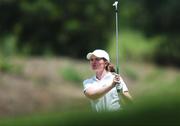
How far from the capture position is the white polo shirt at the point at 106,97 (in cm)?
628

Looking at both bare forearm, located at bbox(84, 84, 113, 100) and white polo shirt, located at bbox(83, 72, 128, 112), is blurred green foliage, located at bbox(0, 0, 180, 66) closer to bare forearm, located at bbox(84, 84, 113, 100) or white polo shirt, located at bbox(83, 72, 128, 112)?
white polo shirt, located at bbox(83, 72, 128, 112)

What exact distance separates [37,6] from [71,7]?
6.64 feet

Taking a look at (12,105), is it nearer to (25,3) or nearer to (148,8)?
(25,3)

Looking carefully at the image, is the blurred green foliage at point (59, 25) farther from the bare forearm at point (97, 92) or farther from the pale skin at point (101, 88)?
the bare forearm at point (97, 92)

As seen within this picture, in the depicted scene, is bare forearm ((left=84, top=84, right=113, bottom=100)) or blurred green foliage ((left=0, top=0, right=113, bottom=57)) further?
blurred green foliage ((left=0, top=0, right=113, bottom=57))

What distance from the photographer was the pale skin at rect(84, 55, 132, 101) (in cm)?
621

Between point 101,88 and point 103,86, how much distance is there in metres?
0.04

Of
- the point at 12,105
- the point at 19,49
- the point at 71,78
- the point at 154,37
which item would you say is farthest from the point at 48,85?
the point at 154,37

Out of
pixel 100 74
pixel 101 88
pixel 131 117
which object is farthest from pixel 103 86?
pixel 131 117

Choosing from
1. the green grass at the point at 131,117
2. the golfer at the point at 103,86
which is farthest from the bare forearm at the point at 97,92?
the green grass at the point at 131,117

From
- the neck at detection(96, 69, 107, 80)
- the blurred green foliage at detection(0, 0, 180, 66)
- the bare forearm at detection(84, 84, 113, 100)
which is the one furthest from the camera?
the blurred green foliage at detection(0, 0, 180, 66)

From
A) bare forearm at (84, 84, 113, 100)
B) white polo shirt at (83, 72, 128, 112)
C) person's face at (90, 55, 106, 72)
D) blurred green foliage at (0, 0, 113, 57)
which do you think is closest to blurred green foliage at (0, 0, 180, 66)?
blurred green foliage at (0, 0, 113, 57)

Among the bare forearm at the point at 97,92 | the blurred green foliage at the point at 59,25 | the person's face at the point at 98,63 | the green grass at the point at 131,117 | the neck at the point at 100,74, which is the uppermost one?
the blurred green foliage at the point at 59,25

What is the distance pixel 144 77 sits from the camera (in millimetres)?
33375
